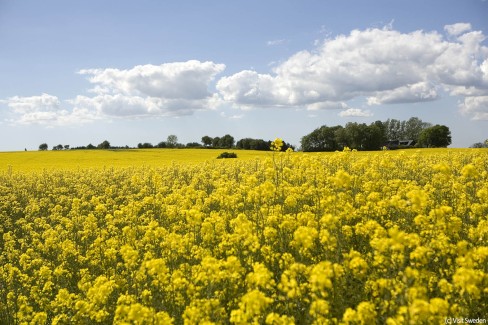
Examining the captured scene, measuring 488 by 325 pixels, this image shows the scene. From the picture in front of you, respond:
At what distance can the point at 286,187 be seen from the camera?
10852 mm

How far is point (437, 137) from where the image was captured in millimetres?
78000

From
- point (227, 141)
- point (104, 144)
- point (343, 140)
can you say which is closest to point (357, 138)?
point (343, 140)

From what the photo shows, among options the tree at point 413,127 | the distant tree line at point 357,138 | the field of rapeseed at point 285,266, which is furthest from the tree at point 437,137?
the field of rapeseed at point 285,266

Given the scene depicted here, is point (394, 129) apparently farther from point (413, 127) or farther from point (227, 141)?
point (227, 141)

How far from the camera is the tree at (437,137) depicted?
254ft

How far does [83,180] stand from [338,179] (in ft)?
58.8

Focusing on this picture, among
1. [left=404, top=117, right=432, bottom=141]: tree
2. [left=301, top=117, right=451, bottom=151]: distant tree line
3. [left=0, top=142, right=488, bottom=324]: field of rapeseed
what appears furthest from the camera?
[left=404, top=117, right=432, bottom=141]: tree

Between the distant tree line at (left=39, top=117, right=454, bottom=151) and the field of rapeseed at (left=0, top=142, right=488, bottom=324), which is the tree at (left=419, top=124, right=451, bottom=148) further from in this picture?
the field of rapeseed at (left=0, top=142, right=488, bottom=324)

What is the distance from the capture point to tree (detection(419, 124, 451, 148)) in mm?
77375

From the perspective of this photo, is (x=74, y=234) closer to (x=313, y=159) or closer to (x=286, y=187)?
(x=286, y=187)

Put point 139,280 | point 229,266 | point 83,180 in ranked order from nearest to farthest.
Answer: point 229,266 → point 139,280 → point 83,180

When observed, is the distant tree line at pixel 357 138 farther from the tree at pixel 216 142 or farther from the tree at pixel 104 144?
the tree at pixel 104 144

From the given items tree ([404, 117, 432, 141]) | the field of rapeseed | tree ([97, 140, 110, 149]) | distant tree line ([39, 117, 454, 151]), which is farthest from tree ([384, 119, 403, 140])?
the field of rapeseed

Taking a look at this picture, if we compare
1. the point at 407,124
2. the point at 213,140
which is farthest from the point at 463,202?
the point at 407,124
